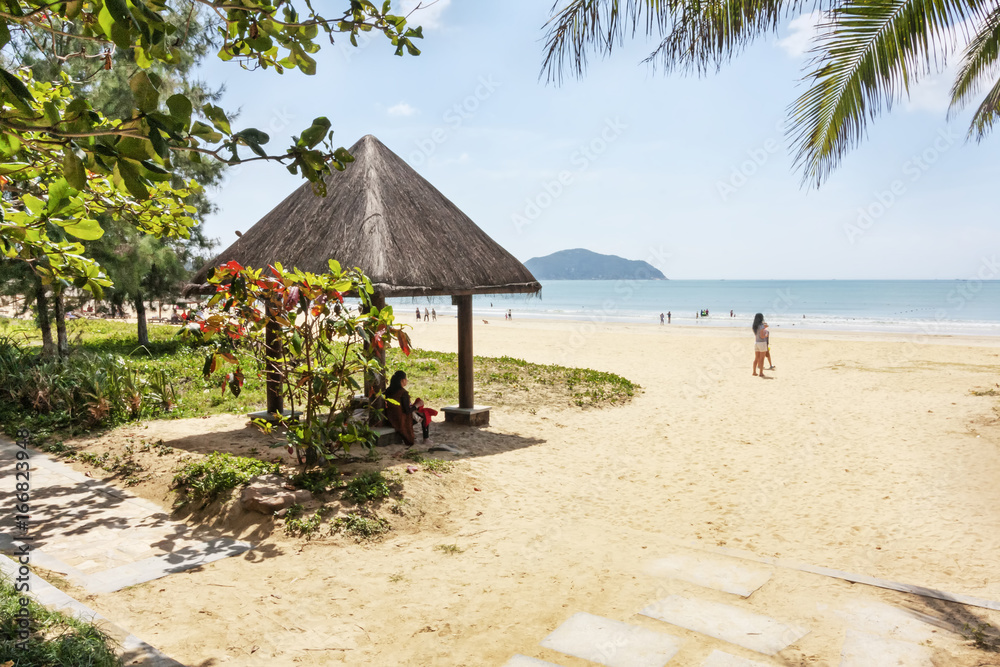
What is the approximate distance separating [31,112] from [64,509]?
5251mm

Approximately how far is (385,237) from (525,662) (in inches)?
222

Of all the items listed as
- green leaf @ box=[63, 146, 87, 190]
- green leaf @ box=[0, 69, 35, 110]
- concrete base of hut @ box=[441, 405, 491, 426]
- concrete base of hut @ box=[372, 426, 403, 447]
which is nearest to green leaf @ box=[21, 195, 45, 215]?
green leaf @ box=[63, 146, 87, 190]

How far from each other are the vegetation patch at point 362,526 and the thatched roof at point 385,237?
274 cm

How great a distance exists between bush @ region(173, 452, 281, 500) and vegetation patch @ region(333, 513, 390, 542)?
1265mm

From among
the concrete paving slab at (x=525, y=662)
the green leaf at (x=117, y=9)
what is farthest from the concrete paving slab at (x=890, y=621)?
the green leaf at (x=117, y=9)

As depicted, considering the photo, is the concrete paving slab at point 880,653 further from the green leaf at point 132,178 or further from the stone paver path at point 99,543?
the green leaf at point 132,178

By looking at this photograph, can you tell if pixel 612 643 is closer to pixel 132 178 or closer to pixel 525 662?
pixel 525 662

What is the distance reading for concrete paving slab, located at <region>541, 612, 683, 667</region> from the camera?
3771 millimetres

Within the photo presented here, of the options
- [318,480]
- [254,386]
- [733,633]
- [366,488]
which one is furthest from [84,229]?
[254,386]

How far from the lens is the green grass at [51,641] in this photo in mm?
3066

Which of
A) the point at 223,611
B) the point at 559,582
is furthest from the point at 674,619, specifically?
the point at 223,611

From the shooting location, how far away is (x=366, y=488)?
6379 mm

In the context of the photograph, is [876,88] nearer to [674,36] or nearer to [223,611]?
[674,36]

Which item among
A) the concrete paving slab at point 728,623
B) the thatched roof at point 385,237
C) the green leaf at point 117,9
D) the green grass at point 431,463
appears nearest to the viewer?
the green leaf at point 117,9
